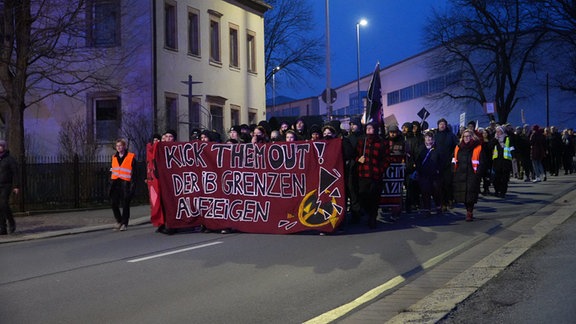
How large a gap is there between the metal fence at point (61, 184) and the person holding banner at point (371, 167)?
900cm

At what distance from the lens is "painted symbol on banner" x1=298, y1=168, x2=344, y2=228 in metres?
12.3

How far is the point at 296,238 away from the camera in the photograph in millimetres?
12070

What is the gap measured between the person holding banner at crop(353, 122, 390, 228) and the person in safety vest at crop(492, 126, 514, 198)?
7.26m

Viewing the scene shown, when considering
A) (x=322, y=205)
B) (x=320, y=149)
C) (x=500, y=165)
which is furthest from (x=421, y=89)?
(x=322, y=205)

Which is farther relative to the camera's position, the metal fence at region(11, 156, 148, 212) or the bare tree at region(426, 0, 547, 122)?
the bare tree at region(426, 0, 547, 122)

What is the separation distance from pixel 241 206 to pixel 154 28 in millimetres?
18115

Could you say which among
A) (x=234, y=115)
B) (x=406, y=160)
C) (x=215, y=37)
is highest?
(x=215, y=37)

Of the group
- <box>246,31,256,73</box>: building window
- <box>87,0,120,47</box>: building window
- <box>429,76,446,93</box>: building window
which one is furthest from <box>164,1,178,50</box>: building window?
<box>429,76,446,93</box>: building window

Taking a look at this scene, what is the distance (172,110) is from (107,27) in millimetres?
4632

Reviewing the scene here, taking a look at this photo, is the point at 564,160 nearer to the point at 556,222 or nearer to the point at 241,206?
the point at 556,222

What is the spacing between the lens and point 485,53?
193 feet

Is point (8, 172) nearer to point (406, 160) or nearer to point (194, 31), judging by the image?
point (406, 160)

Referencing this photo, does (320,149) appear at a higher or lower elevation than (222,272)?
higher

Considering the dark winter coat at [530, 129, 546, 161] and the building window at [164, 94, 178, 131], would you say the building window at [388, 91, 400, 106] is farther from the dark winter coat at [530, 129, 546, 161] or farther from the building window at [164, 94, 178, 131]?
the dark winter coat at [530, 129, 546, 161]
